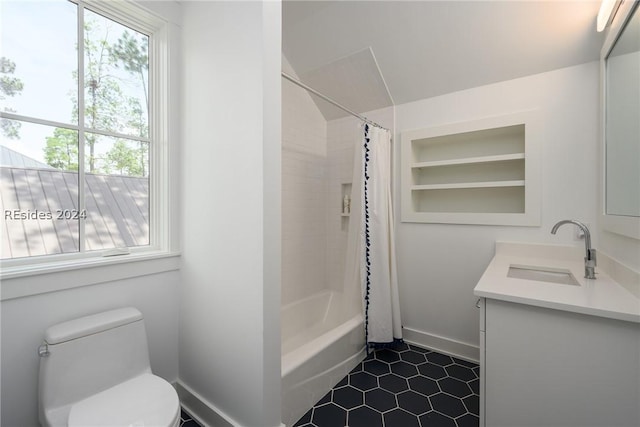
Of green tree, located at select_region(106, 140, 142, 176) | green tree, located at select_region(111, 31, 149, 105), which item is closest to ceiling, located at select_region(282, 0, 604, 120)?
green tree, located at select_region(111, 31, 149, 105)

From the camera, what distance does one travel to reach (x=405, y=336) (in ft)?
8.20

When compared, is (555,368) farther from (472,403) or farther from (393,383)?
(393,383)

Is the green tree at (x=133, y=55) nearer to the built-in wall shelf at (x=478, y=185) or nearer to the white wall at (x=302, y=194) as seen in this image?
the white wall at (x=302, y=194)

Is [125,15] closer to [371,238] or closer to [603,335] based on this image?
[371,238]

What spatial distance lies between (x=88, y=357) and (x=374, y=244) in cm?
185

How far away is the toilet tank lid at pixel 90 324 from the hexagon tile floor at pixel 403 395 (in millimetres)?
1104

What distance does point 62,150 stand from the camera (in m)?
1.41

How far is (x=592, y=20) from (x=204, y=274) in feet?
8.93

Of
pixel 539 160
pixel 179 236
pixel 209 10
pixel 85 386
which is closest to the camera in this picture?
pixel 85 386

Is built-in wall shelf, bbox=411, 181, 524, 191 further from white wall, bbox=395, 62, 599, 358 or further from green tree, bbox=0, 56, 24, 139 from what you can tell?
green tree, bbox=0, 56, 24, 139

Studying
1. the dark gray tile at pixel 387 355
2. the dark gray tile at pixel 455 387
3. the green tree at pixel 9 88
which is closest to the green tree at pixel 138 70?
the green tree at pixel 9 88

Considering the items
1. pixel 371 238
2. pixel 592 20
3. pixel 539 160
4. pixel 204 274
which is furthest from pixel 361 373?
pixel 592 20

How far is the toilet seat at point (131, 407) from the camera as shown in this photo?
41.2 inches

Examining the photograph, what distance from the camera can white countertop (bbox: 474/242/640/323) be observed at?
1.03 meters
